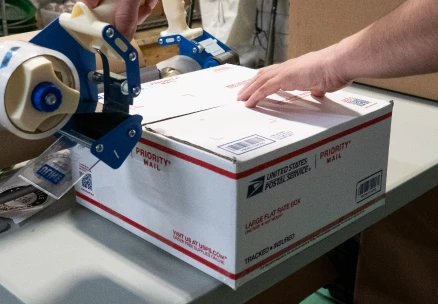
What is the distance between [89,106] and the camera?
2.02 ft

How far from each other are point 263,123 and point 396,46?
0.19 metres

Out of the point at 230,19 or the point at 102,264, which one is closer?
the point at 102,264

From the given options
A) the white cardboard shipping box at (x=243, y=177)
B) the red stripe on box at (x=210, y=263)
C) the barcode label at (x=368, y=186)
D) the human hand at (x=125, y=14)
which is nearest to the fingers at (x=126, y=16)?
the human hand at (x=125, y=14)

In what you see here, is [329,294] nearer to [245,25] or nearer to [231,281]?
[231,281]

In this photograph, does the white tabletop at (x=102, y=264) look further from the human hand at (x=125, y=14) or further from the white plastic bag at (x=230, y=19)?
the white plastic bag at (x=230, y=19)

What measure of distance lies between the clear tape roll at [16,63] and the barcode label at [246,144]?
0.18 metres

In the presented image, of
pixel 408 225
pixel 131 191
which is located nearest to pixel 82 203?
pixel 131 191

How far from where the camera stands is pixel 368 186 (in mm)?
740

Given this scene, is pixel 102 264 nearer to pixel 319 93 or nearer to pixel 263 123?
pixel 263 123

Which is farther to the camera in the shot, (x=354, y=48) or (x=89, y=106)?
(x=354, y=48)

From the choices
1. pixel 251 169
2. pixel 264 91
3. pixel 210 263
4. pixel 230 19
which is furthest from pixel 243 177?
pixel 230 19

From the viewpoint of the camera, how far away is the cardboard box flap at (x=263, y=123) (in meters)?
0.59

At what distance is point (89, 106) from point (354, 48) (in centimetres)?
36

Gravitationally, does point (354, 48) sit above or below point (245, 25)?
above
